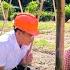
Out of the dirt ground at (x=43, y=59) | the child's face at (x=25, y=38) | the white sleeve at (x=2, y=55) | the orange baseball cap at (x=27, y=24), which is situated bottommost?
the dirt ground at (x=43, y=59)

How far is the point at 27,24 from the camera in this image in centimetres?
328

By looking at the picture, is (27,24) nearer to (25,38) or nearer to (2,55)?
(25,38)

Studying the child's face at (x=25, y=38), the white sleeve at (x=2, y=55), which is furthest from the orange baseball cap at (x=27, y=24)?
the white sleeve at (x=2, y=55)

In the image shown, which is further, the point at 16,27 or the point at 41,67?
the point at 41,67

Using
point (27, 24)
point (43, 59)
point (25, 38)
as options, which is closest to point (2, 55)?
point (25, 38)

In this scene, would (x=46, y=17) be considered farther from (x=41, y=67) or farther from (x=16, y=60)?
(x=16, y=60)

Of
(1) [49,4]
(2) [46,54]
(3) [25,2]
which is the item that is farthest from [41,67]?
(3) [25,2]

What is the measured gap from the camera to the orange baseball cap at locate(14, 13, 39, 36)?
10.7 ft

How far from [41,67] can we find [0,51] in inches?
94.8

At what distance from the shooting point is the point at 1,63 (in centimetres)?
323

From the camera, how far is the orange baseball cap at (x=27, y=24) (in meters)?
3.25

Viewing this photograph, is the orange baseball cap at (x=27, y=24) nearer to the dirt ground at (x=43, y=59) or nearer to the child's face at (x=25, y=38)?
the child's face at (x=25, y=38)

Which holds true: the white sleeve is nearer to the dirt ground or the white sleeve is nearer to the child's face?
the child's face

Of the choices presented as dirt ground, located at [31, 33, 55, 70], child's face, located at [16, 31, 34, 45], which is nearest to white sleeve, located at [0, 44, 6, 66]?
child's face, located at [16, 31, 34, 45]
